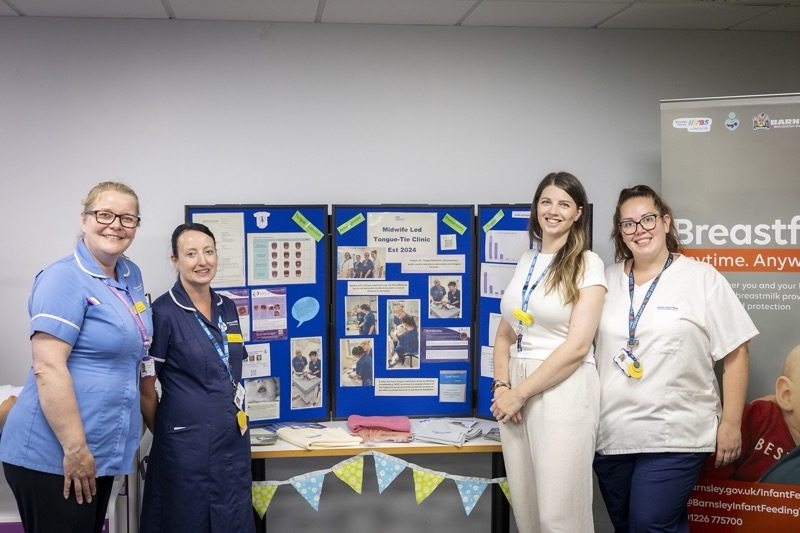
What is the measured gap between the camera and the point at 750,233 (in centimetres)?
278

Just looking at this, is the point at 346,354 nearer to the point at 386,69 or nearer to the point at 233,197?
the point at 233,197

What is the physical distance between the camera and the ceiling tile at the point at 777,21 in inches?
120

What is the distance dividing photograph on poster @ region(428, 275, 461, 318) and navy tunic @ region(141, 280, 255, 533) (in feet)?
3.39

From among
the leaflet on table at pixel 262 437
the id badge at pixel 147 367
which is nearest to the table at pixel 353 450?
the leaflet on table at pixel 262 437

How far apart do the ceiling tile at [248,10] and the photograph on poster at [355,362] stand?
4.89 feet

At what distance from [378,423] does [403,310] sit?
0.51 metres

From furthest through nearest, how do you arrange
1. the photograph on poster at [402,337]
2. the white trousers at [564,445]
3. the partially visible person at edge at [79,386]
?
the photograph on poster at [402,337]
the white trousers at [564,445]
the partially visible person at edge at [79,386]

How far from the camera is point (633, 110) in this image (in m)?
3.35

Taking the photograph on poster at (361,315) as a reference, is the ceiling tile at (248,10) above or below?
above

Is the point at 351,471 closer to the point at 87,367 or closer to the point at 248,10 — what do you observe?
the point at 87,367

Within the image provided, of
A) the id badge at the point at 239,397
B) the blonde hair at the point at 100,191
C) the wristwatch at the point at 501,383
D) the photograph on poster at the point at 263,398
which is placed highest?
the blonde hair at the point at 100,191

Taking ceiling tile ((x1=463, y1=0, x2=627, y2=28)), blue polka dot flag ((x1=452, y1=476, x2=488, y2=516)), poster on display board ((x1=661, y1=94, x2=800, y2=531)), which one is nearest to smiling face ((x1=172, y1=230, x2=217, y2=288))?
blue polka dot flag ((x1=452, y1=476, x2=488, y2=516))

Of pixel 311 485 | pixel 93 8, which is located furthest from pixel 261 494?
pixel 93 8

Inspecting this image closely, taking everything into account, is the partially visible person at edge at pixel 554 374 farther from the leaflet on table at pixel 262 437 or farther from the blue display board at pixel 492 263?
the leaflet on table at pixel 262 437
